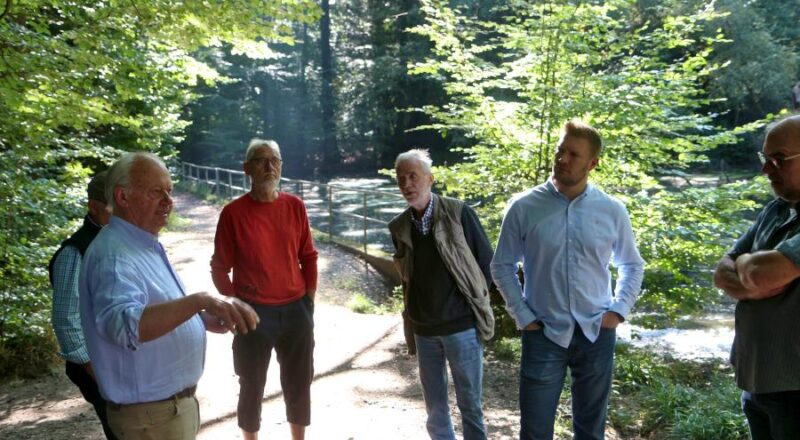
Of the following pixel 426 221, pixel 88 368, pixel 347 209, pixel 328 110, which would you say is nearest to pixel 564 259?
pixel 426 221

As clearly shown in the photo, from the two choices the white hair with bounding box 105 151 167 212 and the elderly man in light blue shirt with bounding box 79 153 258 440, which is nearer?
the elderly man in light blue shirt with bounding box 79 153 258 440

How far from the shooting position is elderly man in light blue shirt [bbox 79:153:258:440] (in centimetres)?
190

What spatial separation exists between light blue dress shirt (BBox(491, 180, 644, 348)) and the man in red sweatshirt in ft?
3.84

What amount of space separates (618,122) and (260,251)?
3653 millimetres

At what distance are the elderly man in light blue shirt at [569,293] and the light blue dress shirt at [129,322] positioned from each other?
1475 millimetres

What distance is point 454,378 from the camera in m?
3.34

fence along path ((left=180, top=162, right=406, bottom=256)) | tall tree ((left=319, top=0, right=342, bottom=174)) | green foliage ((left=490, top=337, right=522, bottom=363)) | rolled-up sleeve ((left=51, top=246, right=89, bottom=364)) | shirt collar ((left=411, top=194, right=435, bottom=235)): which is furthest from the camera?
tall tree ((left=319, top=0, right=342, bottom=174))

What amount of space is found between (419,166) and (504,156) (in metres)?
3.12

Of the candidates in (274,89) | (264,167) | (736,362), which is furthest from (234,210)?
(274,89)

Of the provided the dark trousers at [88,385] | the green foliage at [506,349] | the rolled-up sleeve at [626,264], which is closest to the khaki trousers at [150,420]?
the dark trousers at [88,385]

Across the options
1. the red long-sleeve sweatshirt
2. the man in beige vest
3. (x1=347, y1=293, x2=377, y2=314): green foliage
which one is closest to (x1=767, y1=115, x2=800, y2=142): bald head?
the man in beige vest

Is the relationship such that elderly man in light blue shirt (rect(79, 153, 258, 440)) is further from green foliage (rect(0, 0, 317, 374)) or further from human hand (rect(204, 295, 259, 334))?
green foliage (rect(0, 0, 317, 374))

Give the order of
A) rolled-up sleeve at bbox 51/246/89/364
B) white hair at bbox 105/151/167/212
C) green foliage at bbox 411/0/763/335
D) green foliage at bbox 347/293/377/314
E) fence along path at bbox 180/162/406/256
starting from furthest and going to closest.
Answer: fence along path at bbox 180/162/406/256 → green foliage at bbox 347/293/377/314 → green foliage at bbox 411/0/763/335 → rolled-up sleeve at bbox 51/246/89/364 → white hair at bbox 105/151/167/212

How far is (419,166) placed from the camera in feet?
11.1
